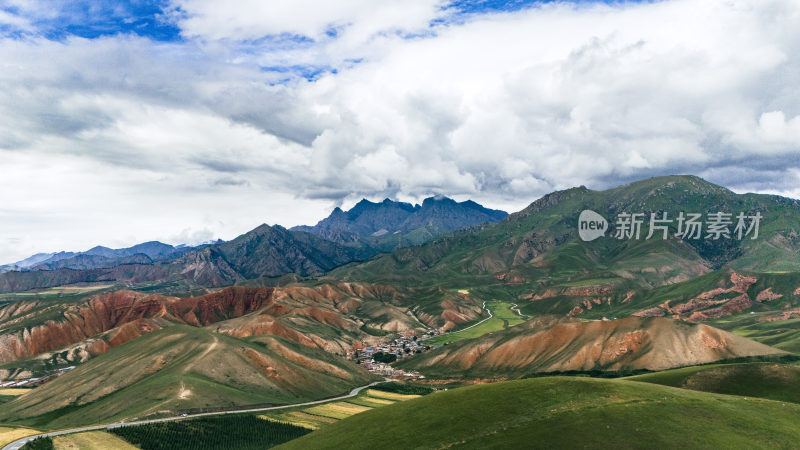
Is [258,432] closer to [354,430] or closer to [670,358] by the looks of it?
[354,430]

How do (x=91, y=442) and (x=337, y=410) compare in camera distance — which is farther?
(x=337, y=410)

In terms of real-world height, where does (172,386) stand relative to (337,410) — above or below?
above

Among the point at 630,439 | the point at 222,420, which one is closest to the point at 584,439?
the point at 630,439

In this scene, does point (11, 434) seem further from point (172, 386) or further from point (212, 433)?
point (172, 386)

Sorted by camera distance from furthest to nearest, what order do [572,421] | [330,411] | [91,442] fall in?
[330,411] → [91,442] → [572,421]

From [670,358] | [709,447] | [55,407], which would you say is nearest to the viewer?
[709,447]

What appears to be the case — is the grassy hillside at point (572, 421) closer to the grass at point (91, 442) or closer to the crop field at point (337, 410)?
the grass at point (91, 442)

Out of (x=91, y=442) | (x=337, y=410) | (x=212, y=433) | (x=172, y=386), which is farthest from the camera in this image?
(x=337, y=410)

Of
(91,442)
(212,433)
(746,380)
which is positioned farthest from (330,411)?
(746,380)

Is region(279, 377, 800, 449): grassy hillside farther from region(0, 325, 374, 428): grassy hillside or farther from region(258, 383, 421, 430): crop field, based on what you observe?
region(0, 325, 374, 428): grassy hillside
